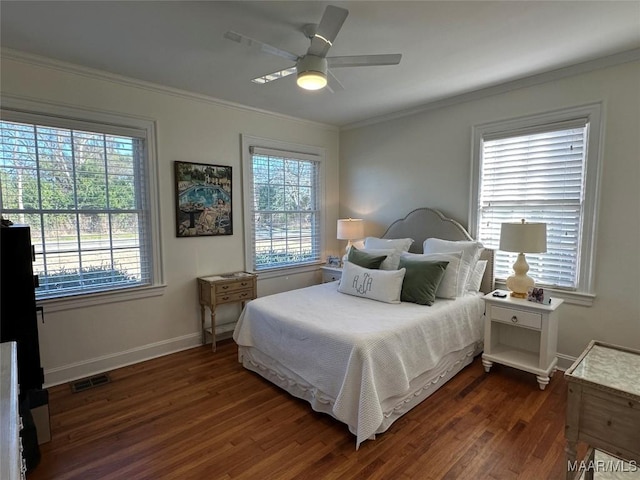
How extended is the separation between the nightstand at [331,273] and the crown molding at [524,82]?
1990 millimetres

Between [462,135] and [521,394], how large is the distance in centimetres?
251

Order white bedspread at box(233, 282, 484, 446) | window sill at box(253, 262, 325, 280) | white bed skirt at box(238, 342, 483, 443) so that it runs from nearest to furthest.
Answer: white bedspread at box(233, 282, 484, 446)
white bed skirt at box(238, 342, 483, 443)
window sill at box(253, 262, 325, 280)

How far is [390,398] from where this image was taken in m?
2.19

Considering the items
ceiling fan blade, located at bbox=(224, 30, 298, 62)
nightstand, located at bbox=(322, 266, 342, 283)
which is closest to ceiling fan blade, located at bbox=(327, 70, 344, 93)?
ceiling fan blade, located at bbox=(224, 30, 298, 62)

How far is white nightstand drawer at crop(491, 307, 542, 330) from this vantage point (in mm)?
2667

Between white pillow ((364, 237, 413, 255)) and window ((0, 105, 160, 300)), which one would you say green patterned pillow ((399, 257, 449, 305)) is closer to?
white pillow ((364, 237, 413, 255))

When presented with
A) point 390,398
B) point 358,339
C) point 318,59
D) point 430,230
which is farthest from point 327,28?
point 430,230

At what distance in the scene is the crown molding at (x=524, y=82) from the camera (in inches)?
102

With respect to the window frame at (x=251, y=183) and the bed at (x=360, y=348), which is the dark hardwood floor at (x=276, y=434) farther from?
the window frame at (x=251, y=183)

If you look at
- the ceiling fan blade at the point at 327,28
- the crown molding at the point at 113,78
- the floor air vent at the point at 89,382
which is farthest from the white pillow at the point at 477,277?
the floor air vent at the point at 89,382

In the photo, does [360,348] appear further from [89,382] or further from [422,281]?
[89,382]

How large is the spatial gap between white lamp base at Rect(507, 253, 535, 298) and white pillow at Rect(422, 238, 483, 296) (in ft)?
1.25

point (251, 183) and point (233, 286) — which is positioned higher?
point (251, 183)

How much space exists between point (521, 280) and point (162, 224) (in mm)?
3352
